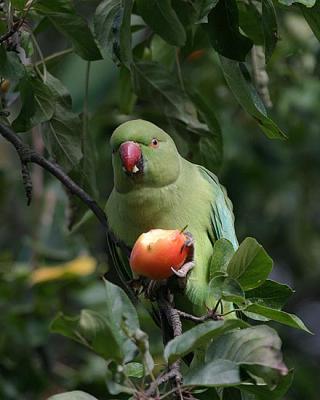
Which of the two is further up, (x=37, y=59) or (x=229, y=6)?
(x=229, y=6)

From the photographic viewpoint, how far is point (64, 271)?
3.03 metres

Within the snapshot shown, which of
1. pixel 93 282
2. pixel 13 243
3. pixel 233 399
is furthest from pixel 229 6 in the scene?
pixel 13 243

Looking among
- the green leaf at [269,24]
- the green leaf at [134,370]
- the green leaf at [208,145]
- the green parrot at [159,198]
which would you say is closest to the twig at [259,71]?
the green leaf at [208,145]

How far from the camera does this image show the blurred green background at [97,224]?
295 centimetres

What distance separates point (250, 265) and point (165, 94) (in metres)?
0.70

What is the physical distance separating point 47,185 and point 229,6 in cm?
207

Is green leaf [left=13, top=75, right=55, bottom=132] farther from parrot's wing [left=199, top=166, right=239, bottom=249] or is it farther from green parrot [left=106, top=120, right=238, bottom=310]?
parrot's wing [left=199, top=166, right=239, bottom=249]

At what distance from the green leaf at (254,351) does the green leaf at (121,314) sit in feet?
0.48

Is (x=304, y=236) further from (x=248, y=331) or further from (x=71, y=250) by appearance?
(x=248, y=331)

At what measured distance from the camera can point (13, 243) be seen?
4191mm

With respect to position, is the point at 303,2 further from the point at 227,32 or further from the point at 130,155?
the point at 130,155

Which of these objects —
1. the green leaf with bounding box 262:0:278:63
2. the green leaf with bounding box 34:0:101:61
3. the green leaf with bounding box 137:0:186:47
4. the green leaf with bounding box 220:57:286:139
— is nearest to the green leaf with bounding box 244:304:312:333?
the green leaf with bounding box 220:57:286:139

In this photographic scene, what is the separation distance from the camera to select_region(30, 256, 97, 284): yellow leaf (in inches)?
118

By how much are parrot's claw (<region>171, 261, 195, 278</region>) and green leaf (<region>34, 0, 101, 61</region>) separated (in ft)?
1.66
